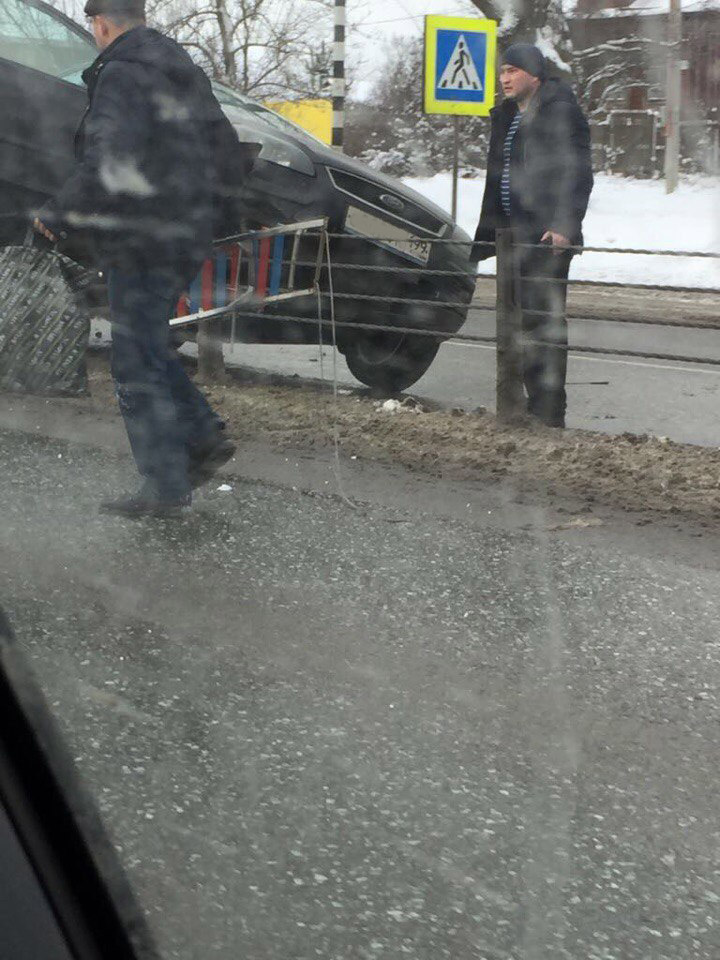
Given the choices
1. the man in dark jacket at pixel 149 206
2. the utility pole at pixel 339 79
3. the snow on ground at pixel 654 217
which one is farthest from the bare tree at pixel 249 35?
the snow on ground at pixel 654 217

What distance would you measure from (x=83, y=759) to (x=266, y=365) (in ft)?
21.2

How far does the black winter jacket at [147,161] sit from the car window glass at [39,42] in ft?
8.94

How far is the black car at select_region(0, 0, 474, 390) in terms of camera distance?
7137 mm

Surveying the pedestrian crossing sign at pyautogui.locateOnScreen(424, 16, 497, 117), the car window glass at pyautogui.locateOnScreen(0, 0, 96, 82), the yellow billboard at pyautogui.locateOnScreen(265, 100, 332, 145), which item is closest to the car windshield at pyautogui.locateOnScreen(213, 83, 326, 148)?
the car window glass at pyautogui.locateOnScreen(0, 0, 96, 82)

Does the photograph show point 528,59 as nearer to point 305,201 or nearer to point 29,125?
point 305,201

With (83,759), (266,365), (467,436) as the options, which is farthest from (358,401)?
(83,759)

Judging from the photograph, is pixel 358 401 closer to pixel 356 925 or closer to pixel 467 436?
pixel 467 436

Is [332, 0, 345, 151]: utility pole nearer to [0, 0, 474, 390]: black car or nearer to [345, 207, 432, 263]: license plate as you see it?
[0, 0, 474, 390]: black car

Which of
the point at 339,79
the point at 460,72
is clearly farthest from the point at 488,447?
the point at 339,79

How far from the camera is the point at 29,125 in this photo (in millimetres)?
7188

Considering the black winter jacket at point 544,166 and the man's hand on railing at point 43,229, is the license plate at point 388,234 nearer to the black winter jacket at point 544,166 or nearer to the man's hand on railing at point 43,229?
the black winter jacket at point 544,166

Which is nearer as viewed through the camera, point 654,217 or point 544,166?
point 544,166

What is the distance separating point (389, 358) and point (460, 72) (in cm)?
182

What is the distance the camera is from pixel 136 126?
4.67 meters
